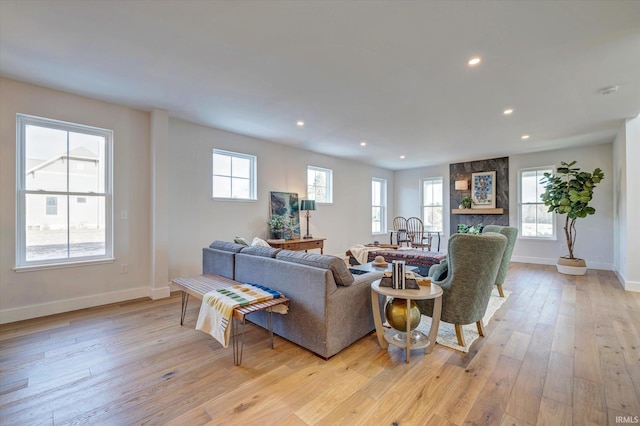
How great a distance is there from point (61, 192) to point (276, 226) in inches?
125

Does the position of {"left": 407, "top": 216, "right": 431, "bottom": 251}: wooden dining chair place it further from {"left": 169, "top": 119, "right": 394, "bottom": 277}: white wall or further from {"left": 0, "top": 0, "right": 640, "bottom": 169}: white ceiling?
{"left": 0, "top": 0, "right": 640, "bottom": 169}: white ceiling

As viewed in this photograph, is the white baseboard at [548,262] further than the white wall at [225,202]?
Yes

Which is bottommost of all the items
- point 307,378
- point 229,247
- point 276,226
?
point 307,378

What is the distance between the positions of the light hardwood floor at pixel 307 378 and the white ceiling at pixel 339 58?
2.66 metres

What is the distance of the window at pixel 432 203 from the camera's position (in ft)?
27.1

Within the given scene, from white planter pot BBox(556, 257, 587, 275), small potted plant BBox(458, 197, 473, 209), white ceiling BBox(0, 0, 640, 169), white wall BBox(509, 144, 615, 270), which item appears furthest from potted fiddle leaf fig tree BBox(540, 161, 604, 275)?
Answer: small potted plant BBox(458, 197, 473, 209)

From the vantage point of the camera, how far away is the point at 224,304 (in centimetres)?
229

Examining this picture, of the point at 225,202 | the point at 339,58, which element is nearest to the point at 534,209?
the point at 339,58

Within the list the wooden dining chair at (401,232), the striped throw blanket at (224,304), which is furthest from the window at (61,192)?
the wooden dining chair at (401,232)

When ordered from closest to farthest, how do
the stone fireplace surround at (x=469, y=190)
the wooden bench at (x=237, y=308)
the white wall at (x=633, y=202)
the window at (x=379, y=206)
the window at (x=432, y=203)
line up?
the wooden bench at (x=237, y=308) < the white wall at (x=633, y=202) < the stone fireplace surround at (x=469, y=190) < the window at (x=432, y=203) < the window at (x=379, y=206)

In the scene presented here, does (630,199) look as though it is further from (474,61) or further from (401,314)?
(401,314)

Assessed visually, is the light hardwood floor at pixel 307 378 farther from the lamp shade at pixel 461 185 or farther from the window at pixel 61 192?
the lamp shade at pixel 461 185

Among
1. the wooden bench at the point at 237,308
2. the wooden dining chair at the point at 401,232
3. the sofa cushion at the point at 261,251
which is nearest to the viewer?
the wooden bench at the point at 237,308

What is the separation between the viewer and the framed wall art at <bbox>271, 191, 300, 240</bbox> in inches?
222
